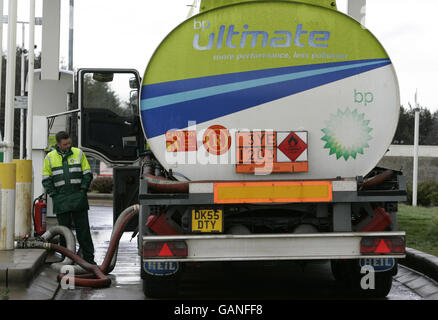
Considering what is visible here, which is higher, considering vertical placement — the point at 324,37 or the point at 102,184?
the point at 324,37

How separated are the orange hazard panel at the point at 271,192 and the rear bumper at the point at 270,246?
318 millimetres

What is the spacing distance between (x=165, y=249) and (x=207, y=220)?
0.46 metres

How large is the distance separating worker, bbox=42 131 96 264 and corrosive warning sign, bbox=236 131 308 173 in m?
3.13

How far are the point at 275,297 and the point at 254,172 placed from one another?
147 centimetres

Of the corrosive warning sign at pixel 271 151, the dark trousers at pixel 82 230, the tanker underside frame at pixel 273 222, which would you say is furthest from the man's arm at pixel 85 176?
the corrosive warning sign at pixel 271 151

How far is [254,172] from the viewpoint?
21.6 feet

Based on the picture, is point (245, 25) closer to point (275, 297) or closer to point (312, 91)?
point (312, 91)

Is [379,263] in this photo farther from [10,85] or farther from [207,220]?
[10,85]

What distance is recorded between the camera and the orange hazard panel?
6297 mm

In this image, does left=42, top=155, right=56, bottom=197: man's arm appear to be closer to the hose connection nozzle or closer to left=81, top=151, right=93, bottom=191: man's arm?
left=81, top=151, right=93, bottom=191: man's arm

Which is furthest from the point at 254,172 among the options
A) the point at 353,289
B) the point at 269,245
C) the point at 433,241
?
the point at 433,241

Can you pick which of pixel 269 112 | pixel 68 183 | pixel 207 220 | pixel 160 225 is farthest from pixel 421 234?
pixel 160 225

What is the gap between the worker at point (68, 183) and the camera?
353 inches

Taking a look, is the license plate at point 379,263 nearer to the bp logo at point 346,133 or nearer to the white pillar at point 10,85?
the bp logo at point 346,133
